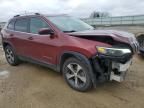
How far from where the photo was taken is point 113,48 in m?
3.33

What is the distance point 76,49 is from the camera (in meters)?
3.67

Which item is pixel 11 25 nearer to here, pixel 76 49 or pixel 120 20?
pixel 76 49

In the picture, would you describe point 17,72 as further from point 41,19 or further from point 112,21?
point 112,21

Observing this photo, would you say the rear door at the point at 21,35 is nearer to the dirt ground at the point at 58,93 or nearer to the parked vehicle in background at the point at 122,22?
the dirt ground at the point at 58,93

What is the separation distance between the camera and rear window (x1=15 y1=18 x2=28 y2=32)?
17.1 ft

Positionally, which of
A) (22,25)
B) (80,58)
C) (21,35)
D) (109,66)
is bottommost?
(109,66)

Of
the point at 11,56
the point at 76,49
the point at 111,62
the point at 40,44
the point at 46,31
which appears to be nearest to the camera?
the point at 111,62

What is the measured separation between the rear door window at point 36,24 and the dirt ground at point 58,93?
1.29m

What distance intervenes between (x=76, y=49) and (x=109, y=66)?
2.51ft

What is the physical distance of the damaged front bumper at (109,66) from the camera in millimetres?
Answer: 3391

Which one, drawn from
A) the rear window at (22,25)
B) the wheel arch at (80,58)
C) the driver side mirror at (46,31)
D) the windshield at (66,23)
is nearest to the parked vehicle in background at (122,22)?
the rear window at (22,25)

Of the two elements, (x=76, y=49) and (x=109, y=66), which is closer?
(x=109, y=66)

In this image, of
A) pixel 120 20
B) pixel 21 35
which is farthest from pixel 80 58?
pixel 120 20

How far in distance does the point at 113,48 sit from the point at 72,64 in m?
1.04
